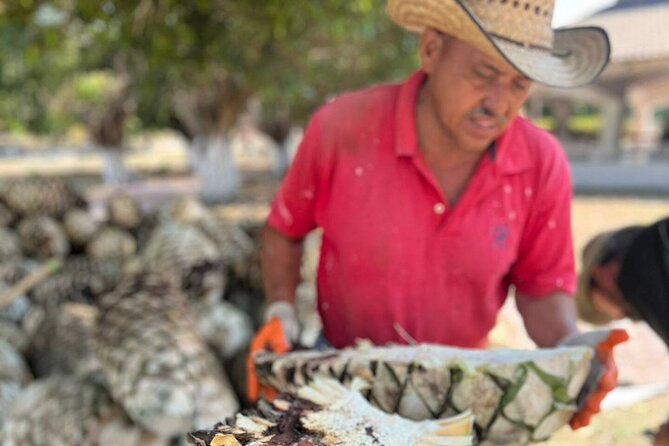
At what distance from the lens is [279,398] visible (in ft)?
4.09

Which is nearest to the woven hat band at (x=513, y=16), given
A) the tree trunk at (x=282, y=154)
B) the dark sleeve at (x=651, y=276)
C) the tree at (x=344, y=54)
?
the dark sleeve at (x=651, y=276)

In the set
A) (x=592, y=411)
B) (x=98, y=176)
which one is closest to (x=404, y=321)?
(x=592, y=411)

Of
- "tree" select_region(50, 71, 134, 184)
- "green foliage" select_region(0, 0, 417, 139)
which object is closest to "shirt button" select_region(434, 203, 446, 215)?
"green foliage" select_region(0, 0, 417, 139)

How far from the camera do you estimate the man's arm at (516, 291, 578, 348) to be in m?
1.75

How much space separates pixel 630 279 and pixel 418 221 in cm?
71

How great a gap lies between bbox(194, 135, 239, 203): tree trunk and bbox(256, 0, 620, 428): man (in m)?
10.9

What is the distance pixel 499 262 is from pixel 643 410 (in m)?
2.82

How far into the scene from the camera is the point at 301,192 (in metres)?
1.82

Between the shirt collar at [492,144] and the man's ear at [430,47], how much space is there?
10cm

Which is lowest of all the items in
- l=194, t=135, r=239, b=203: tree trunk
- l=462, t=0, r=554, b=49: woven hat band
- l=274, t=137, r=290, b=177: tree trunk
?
l=274, t=137, r=290, b=177: tree trunk

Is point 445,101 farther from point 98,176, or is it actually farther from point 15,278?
point 98,176

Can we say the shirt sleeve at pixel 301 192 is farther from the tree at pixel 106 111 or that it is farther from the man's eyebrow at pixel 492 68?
the tree at pixel 106 111

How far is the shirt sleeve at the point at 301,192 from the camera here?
1.75 m

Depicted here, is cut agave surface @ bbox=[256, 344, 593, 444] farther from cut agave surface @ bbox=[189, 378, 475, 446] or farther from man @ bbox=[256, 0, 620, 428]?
man @ bbox=[256, 0, 620, 428]
